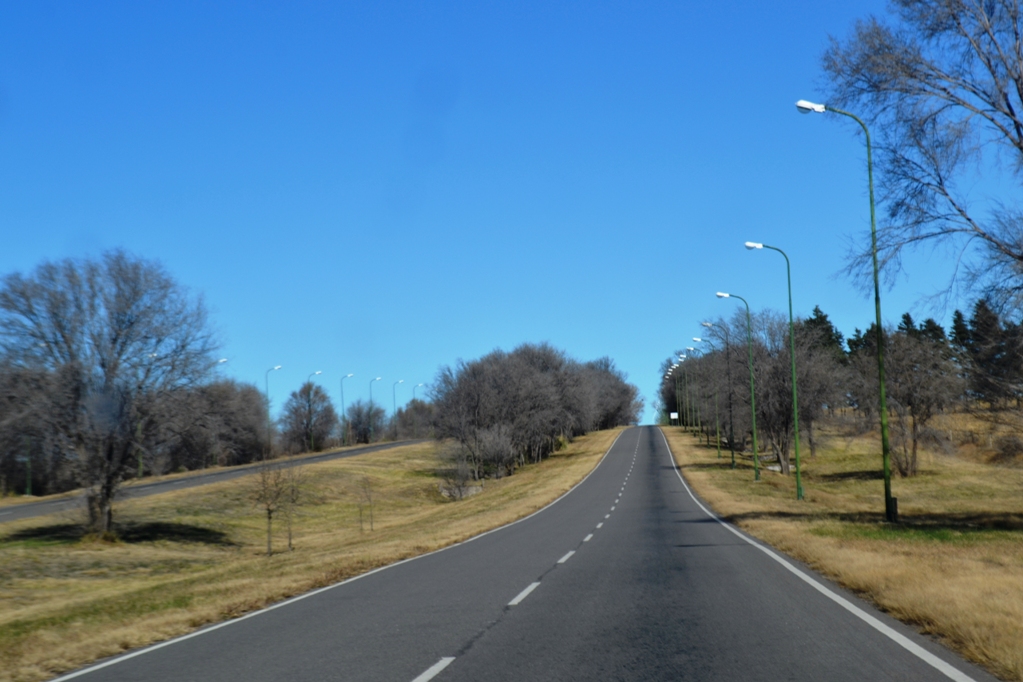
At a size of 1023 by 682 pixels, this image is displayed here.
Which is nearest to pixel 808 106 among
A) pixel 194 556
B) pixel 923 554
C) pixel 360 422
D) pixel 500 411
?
pixel 923 554

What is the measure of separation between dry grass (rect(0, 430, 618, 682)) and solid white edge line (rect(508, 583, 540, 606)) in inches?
149

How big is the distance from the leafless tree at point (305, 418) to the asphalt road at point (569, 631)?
110132 mm

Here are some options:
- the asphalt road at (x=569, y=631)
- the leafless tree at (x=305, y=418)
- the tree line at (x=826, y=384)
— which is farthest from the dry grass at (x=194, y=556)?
the leafless tree at (x=305, y=418)

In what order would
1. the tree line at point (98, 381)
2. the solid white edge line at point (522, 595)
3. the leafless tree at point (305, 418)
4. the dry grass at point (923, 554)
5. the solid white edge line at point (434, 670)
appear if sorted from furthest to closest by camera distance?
1. the leafless tree at point (305, 418)
2. the tree line at point (98, 381)
3. the solid white edge line at point (522, 595)
4. the dry grass at point (923, 554)
5. the solid white edge line at point (434, 670)

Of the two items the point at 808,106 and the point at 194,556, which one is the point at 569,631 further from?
the point at 194,556

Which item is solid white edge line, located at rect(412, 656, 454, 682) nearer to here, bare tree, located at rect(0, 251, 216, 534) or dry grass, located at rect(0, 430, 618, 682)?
dry grass, located at rect(0, 430, 618, 682)

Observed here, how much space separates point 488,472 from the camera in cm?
8756

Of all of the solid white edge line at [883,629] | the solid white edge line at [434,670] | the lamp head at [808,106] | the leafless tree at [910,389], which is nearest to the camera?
the solid white edge line at [883,629]

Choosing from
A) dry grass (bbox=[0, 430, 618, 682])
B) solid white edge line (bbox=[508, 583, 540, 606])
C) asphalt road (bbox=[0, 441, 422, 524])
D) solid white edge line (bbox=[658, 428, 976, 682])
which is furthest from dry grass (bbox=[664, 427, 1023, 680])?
asphalt road (bbox=[0, 441, 422, 524])

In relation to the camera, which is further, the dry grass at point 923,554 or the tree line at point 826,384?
→ the tree line at point 826,384

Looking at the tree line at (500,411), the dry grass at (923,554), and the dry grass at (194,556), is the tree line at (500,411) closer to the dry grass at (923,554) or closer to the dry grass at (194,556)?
the dry grass at (194,556)

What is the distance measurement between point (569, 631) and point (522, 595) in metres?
2.95

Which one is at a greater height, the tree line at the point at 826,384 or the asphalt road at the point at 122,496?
the tree line at the point at 826,384

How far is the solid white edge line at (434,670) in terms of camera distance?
7172 mm
